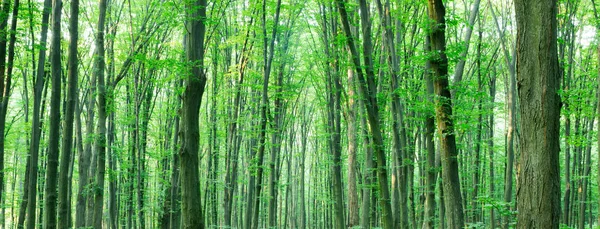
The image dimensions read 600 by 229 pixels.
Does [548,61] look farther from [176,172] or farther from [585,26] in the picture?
[585,26]

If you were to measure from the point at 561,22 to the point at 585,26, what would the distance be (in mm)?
3936

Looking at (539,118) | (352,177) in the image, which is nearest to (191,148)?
(539,118)

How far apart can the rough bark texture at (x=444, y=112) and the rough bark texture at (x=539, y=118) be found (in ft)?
8.30

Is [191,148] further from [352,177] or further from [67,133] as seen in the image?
[352,177]

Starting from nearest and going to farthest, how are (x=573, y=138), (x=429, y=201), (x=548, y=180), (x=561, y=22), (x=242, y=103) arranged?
(x=548, y=180) < (x=429, y=201) < (x=573, y=138) < (x=561, y=22) < (x=242, y=103)

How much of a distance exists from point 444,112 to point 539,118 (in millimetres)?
2794

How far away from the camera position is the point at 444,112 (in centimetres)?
704

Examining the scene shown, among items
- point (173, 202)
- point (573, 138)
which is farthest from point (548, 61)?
point (173, 202)

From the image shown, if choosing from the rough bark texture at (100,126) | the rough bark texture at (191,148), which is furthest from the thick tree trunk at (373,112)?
the rough bark texture at (100,126)

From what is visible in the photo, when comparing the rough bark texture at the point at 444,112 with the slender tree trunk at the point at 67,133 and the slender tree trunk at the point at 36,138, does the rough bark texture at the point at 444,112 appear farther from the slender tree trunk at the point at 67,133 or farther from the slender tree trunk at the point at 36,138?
the slender tree trunk at the point at 36,138

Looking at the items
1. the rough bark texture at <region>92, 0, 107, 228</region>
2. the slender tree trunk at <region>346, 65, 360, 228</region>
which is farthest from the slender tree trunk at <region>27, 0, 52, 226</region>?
the slender tree trunk at <region>346, 65, 360, 228</region>

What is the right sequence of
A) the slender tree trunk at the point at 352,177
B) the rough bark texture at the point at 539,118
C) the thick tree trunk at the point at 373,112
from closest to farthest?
the rough bark texture at the point at 539,118 < the thick tree trunk at the point at 373,112 < the slender tree trunk at the point at 352,177

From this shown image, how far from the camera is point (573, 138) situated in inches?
452

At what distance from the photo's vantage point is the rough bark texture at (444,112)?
7.03 m
